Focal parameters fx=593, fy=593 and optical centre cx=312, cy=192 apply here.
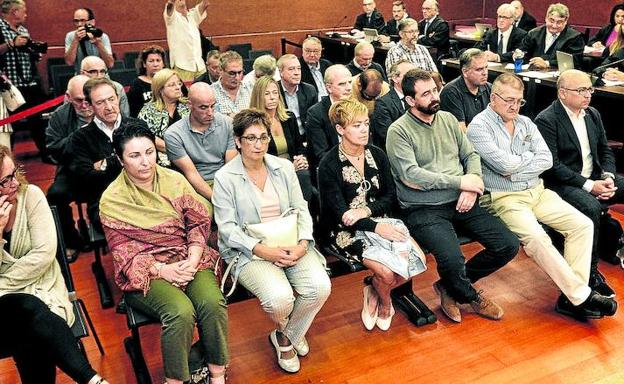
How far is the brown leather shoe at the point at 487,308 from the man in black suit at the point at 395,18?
22.4 feet

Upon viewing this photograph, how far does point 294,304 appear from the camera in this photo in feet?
8.88

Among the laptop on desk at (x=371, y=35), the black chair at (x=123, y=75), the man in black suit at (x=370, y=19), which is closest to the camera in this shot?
the black chair at (x=123, y=75)

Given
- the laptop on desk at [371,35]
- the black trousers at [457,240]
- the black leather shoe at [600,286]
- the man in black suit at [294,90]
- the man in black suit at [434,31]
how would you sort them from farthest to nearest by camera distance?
→ the laptop on desk at [371,35] < the man in black suit at [434,31] < the man in black suit at [294,90] < the black leather shoe at [600,286] < the black trousers at [457,240]

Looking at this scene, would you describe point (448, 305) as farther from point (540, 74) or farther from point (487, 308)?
point (540, 74)

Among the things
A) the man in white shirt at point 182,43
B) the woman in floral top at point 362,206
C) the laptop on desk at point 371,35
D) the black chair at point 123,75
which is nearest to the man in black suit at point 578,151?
the woman in floral top at point 362,206

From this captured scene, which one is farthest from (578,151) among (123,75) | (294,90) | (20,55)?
(20,55)

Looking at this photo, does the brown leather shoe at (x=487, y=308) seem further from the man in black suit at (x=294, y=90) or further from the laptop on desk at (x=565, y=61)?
the laptop on desk at (x=565, y=61)

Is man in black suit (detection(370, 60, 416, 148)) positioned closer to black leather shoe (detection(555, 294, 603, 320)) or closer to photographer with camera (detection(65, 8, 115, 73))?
black leather shoe (detection(555, 294, 603, 320))

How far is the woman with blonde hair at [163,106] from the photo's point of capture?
370 cm

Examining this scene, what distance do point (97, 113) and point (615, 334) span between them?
2959 millimetres

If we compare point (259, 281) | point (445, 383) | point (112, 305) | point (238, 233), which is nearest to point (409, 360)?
point (445, 383)

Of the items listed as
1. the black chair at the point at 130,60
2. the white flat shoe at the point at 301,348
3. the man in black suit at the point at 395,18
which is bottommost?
the white flat shoe at the point at 301,348

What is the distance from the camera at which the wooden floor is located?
2688 mm

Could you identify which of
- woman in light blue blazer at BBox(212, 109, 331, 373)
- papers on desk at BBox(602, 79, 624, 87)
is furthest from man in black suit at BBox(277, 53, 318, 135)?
papers on desk at BBox(602, 79, 624, 87)
